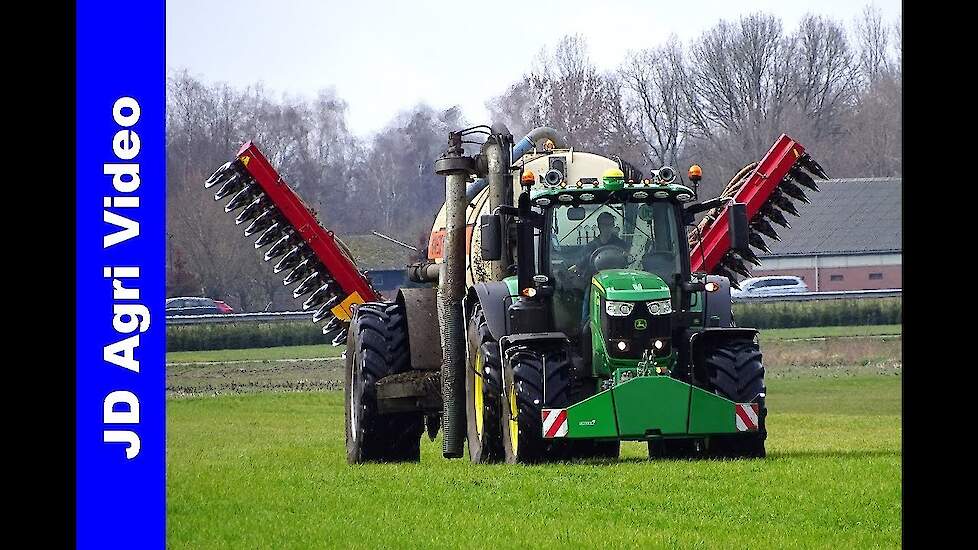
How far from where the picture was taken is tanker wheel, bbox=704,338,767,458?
1277 cm

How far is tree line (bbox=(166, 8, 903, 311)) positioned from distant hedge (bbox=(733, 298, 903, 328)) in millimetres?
9383

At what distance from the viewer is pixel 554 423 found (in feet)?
40.8

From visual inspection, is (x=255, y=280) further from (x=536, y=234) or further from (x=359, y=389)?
(x=536, y=234)

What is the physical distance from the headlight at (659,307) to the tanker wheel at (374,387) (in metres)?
3.11

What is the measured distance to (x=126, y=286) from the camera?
829 cm

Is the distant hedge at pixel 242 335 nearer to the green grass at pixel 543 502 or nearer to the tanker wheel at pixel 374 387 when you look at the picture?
the tanker wheel at pixel 374 387

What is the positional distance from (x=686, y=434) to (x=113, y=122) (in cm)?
553

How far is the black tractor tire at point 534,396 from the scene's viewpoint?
12508 millimetres

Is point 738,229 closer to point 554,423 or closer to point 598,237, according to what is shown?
point 598,237

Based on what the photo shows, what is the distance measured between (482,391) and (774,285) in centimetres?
2323

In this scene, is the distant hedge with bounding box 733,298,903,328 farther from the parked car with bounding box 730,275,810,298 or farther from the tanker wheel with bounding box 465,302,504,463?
the tanker wheel with bounding box 465,302,504,463

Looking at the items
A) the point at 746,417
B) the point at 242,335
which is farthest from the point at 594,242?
the point at 242,335

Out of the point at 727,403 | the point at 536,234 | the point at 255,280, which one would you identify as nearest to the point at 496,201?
the point at 536,234
